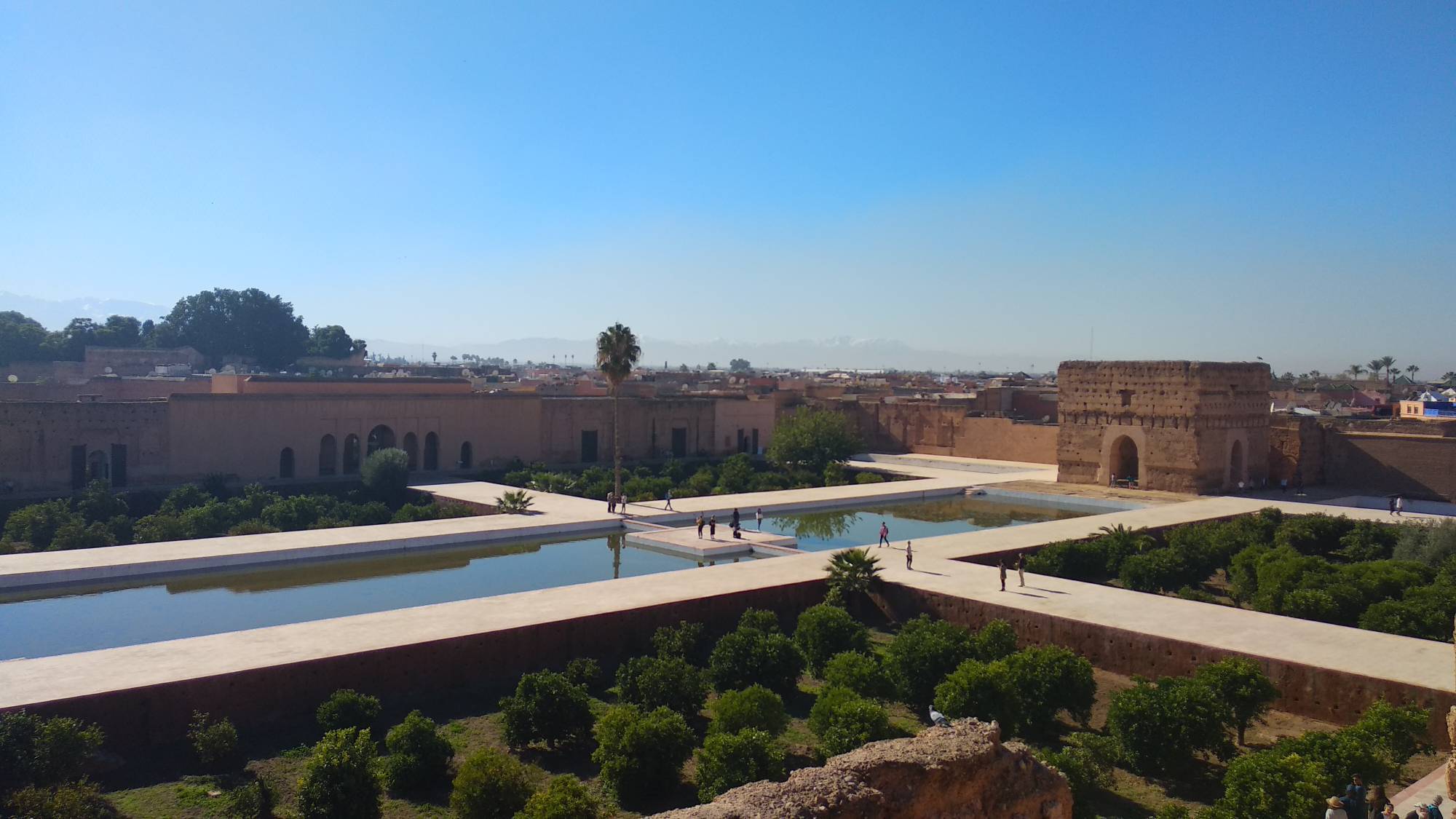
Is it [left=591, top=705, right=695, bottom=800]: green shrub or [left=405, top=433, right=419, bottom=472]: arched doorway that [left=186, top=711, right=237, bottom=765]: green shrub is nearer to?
[left=591, top=705, right=695, bottom=800]: green shrub

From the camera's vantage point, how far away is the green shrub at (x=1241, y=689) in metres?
9.58

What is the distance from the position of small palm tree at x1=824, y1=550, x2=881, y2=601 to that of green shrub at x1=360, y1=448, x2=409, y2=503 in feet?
41.5

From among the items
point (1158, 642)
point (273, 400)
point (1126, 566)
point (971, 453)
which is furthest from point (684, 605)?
point (971, 453)

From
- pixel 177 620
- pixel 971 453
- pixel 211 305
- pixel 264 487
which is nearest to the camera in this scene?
pixel 177 620

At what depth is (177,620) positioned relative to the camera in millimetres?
12672

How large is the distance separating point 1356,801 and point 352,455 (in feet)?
81.8

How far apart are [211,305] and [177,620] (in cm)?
5404

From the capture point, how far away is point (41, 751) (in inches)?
310

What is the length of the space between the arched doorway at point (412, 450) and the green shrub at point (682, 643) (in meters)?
18.0

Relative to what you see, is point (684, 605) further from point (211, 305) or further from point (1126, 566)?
point (211, 305)

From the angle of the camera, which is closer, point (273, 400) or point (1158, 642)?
point (1158, 642)

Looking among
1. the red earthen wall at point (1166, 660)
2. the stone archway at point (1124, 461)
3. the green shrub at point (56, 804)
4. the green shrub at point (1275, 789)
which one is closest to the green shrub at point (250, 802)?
the green shrub at point (56, 804)

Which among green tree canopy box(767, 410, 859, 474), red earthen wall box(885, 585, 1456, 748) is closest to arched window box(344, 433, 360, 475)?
green tree canopy box(767, 410, 859, 474)

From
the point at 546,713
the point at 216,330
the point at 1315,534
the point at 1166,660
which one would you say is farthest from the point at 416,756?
the point at 216,330
